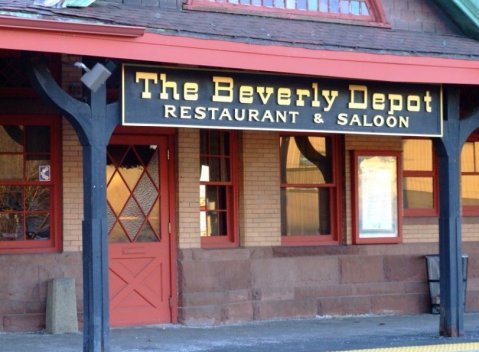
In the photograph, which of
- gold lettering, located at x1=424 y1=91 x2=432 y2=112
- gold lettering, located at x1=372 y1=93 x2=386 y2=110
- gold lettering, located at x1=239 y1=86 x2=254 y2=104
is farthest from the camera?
gold lettering, located at x1=424 y1=91 x2=432 y2=112

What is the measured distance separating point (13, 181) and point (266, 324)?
3.92 meters

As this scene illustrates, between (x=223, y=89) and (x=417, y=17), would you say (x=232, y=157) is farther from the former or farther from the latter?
(x=417, y=17)

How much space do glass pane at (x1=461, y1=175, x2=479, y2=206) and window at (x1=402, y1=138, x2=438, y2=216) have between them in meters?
0.53

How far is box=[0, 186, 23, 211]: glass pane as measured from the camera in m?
12.6

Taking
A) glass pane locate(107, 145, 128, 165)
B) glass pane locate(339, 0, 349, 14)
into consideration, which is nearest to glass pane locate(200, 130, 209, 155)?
glass pane locate(107, 145, 128, 165)

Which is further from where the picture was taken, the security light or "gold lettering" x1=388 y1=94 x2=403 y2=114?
"gold lettering" x1=388 y1=94 x2=403 y2=114

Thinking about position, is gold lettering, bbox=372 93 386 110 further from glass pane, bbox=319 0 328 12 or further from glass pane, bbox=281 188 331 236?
glass pane, bbox=281 188 331 236

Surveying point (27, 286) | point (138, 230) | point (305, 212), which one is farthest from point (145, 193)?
point (305, 212)

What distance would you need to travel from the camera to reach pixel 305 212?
14680 millimetres

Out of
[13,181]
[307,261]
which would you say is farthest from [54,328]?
[307,261]

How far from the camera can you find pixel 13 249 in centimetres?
1252

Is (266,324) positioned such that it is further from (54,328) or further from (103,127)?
(103,127)

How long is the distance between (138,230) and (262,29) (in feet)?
10.7

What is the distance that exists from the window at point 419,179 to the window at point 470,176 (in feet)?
1.87
